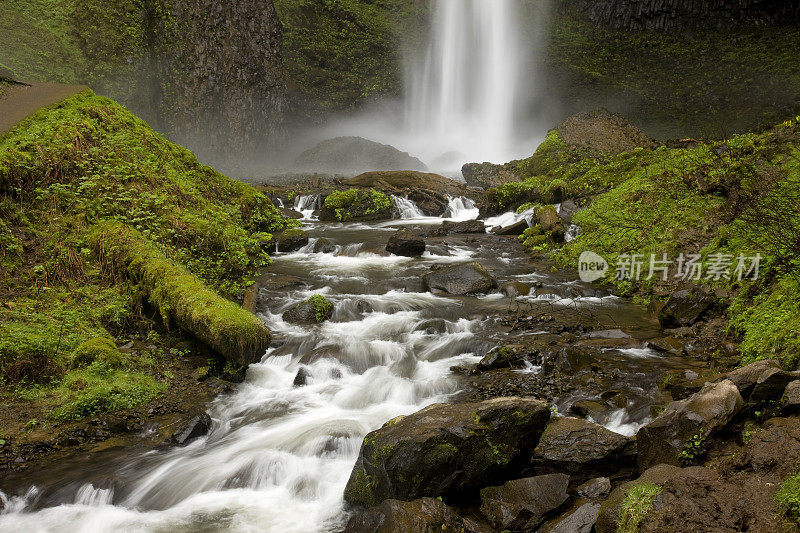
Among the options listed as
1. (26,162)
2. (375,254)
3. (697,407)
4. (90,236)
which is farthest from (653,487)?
(375,254)

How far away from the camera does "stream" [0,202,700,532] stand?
4.12 metres

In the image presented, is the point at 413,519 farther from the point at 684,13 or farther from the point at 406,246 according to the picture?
the point at 684,13

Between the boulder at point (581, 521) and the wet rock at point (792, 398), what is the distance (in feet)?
4.90

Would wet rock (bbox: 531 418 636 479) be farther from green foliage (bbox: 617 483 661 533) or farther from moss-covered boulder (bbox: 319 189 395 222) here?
moss-covered boulder (bbox: 319 189 395 222)

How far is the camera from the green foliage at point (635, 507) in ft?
8.27

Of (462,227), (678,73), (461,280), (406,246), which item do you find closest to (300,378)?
(461,280)

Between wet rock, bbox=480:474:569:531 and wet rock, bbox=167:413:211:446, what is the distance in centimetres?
318

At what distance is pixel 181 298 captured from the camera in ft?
20.8

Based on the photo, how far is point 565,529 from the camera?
3016 millimetres

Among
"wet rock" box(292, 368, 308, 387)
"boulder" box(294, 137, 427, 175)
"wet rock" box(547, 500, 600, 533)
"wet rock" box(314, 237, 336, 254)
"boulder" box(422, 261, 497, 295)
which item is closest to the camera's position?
"wet rock" box(547, 500, 600, 533)

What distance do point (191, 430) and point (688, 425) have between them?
4673 millimetres

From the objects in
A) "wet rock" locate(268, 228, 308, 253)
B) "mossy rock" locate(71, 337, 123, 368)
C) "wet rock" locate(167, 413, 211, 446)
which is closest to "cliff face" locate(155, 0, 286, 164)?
"wet rock" locate(268, 228, 308, 253)

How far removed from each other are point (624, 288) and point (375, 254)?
632 cm

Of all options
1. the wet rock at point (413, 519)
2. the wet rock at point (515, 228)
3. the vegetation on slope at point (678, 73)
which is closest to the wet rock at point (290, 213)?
the wet rock at point (515, 228)
